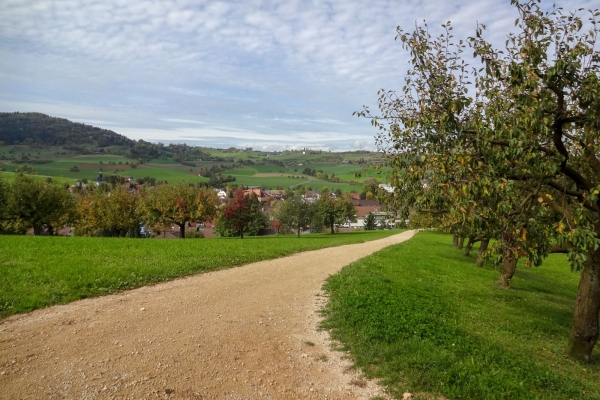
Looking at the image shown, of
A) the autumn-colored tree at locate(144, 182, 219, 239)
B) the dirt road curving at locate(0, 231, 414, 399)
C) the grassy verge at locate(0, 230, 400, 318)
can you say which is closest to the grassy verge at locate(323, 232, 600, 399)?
the dirt road curving at locate(0, 231, 414, 399)

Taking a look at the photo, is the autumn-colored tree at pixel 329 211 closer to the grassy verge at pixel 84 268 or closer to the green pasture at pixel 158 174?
the grassy verge at pixel 84 268

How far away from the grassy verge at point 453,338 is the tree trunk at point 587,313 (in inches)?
13.7

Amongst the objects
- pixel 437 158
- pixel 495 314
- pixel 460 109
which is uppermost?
pixel 460 109

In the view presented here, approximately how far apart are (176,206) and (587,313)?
4180 cm

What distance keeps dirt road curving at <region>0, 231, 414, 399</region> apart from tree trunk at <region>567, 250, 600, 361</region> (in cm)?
596

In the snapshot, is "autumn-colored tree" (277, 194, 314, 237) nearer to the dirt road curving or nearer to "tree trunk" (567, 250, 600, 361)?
the dirt road curving

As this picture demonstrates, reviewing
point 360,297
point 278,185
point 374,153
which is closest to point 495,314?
point 360,297

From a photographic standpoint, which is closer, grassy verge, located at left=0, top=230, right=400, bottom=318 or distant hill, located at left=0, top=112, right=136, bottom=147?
grassy verge, located at left=0, top=230, right=400, bottom=318

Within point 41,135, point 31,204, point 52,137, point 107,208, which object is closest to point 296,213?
point 107,208

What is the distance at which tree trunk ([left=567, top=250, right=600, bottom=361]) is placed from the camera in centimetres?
841

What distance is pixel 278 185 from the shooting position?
150750 mm

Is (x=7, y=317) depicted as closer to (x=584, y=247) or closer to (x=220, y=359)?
(x=220, y=359)

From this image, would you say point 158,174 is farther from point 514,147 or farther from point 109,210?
point 514,147

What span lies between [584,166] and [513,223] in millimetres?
3662
